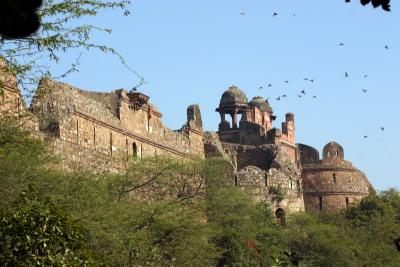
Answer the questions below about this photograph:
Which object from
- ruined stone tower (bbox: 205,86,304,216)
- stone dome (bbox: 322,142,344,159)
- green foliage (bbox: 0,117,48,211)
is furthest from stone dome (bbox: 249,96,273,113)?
green foliage (bbox: 0,117,48,211)

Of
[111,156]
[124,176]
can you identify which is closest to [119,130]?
[111,156]

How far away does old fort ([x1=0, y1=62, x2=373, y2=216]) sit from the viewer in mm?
24266

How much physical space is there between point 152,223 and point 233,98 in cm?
3039

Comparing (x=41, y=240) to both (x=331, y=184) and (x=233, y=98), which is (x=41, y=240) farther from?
(x=233, y=98)

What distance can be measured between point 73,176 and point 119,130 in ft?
28.7

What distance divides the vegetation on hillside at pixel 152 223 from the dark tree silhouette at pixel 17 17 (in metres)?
5.87

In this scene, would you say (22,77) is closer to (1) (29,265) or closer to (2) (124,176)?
(1) (29,265)

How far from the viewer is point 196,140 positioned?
116ft

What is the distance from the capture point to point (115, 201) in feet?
71.9

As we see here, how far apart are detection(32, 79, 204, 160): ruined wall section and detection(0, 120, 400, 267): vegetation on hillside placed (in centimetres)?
159

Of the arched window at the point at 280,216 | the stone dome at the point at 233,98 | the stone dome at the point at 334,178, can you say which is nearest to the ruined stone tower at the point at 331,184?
the stone dome at the point at 334,178

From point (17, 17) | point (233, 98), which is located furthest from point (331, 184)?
point (17, 17)

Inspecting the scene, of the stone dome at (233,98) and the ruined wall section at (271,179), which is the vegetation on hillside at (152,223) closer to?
the ruined wall section at (271,179)

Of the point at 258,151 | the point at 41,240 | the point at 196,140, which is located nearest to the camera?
the point at 41,240
